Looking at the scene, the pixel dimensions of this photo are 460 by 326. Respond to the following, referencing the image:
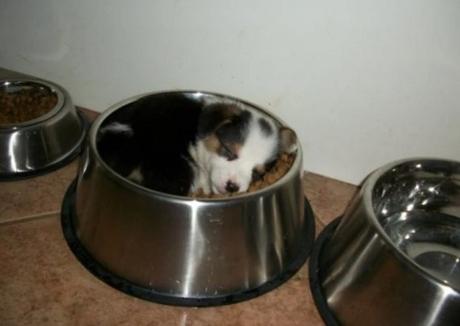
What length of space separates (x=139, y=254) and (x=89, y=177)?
8.4 inches

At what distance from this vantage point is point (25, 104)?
1.40m

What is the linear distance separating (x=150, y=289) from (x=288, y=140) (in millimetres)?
503

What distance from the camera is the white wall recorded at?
3.75 ft

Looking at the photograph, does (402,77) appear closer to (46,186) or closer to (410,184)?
(410,184)

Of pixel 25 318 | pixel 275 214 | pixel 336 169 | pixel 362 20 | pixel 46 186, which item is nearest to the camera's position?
pixel 25 318

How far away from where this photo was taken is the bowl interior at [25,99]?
137cm

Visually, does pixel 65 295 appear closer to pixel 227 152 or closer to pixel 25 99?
pixel 227 152

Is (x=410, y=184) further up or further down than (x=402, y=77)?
further down

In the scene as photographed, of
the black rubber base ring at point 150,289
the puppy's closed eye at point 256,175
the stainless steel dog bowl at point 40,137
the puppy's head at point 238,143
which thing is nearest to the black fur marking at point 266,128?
the puppy's head at point 238,143

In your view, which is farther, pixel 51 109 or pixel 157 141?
pixel 51 109

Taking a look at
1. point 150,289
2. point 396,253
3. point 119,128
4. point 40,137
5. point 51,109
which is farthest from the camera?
point 51,109

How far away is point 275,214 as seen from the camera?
3.27 ft

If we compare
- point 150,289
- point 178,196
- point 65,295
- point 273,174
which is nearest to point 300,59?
point 273,174

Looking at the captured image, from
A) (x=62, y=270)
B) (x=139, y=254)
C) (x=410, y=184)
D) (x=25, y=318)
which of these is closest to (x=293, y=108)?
(x=410, y=184)
